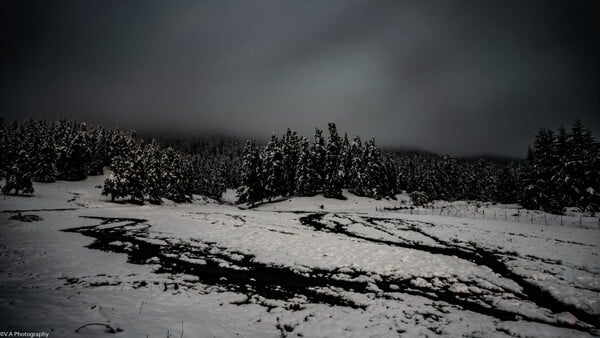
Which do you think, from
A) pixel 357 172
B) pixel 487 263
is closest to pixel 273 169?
pixel 357 172

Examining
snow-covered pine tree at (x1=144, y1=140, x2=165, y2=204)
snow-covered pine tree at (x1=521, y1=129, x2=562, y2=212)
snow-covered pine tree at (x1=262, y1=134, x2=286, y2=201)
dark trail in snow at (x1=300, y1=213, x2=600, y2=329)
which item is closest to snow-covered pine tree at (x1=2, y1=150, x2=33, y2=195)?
snow-covered pine tree at (x1=144, y1=140, x2=165, y2=204)

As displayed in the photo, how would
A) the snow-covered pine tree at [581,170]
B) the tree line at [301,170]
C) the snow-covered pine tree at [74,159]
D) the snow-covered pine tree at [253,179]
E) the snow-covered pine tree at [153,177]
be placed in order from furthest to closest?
the snow-covered pine tree at [74,159], the snow-covered pine tree at [253,179], the snow-covered pine tree at [153,177], the tree line at [301,170], the snow-covered pine tree at [581,170]

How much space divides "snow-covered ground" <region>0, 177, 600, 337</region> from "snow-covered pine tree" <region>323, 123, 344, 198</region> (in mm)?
32875

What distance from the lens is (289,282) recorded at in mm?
13914

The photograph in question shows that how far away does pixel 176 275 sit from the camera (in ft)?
45.7

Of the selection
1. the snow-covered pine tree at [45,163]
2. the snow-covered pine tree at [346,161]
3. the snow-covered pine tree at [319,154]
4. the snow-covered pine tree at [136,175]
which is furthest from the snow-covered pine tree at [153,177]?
the snow-covered pine tree at [346,161]

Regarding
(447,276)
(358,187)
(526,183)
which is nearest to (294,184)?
(358,187)

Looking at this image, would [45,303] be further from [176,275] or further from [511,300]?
[511,300]

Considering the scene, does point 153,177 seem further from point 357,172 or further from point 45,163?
point 357,172

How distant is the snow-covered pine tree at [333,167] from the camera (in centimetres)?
5972

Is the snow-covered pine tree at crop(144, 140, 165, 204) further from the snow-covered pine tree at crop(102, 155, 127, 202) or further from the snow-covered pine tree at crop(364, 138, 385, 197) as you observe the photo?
the snow-covered pine tree at crop(364, 138, 385, 197)

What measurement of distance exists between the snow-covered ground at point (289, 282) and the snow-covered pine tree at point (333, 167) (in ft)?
108

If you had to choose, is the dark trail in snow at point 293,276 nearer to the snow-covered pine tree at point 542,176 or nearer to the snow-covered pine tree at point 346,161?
the snow-covered pine tree at point 542,176

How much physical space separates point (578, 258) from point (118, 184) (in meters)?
66.7
